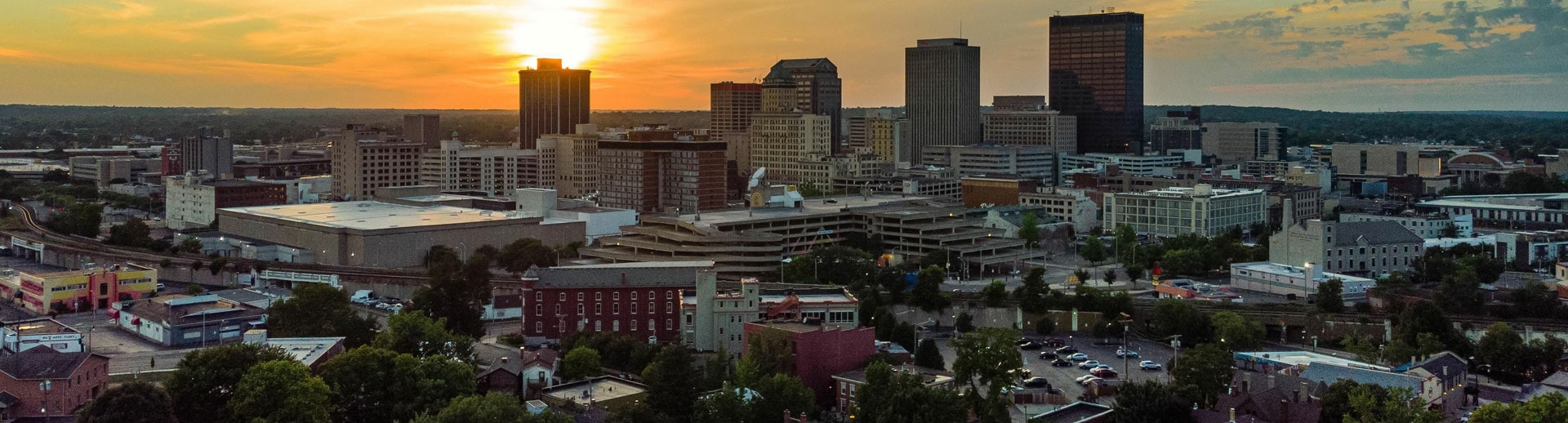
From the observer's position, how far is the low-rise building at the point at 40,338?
38.5m

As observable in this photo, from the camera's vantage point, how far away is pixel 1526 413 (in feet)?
97.8

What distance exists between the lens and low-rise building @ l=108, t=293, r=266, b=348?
143 ft

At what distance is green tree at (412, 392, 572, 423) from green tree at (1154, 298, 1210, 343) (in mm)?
22159

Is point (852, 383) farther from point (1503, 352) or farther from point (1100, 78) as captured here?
point (1100, 78)

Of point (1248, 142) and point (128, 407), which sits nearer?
point (128, 407)

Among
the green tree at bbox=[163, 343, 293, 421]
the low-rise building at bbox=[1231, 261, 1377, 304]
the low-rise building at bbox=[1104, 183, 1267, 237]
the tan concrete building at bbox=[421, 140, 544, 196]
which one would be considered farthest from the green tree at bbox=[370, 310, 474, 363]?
the tan concrete building at bbox=[421, 140, 544, 196]

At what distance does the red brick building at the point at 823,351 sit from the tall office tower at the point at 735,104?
87.9 m

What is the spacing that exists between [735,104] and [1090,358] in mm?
83430

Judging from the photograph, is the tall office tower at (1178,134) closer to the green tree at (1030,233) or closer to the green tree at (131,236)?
the green tree at (1030,233)

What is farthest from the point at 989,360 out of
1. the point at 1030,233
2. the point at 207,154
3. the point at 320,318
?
the point at 207,154

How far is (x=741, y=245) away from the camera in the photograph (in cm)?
5822

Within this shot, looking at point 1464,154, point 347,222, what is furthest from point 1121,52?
point 347,222

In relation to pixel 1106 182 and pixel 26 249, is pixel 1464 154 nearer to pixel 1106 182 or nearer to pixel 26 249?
pixel 1106 182

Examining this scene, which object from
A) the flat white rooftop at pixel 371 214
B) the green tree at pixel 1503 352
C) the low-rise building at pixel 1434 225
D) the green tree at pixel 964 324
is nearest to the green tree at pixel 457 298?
the green tree at pixel 964 324
